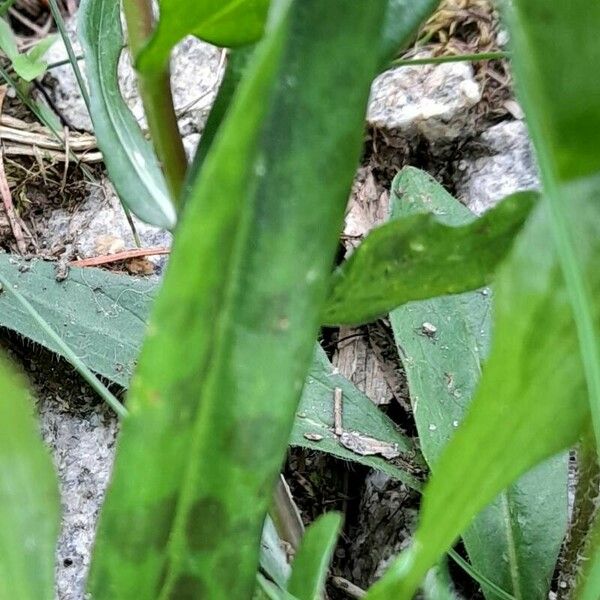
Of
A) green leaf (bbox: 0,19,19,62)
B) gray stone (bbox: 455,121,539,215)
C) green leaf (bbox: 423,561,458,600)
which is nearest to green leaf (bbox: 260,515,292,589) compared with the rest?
green leaf (bbox: 423,561,458,600)

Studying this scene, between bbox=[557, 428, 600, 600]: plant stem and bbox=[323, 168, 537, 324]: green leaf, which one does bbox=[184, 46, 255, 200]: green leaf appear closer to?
bbox=[323, 168, 537, 324]: green leaf

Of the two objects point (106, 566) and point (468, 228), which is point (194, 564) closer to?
point (106, 566)

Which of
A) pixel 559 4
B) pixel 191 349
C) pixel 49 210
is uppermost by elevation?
pixel 559 4

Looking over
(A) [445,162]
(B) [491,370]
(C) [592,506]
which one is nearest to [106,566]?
(B) [491,370]

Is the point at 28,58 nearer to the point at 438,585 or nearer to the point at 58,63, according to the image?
the point at 58,63

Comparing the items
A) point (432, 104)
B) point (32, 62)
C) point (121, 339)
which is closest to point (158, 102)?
point (121, 339)
